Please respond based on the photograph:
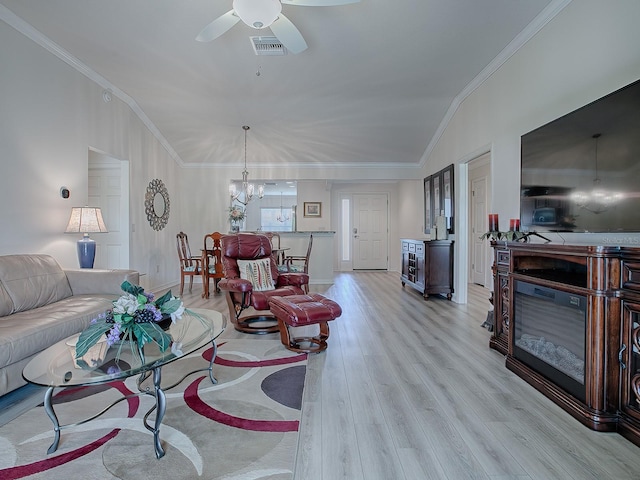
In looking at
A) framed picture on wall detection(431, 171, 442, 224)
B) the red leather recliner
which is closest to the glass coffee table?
the red leather recliner

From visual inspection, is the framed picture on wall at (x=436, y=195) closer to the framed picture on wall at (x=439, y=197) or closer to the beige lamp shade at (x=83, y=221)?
the framed picture on wall at (x=439, y=197)

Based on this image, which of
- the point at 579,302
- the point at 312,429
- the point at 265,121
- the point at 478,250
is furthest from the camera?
the point at 478,250

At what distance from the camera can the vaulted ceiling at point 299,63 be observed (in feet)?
9.96

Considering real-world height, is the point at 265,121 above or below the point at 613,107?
above

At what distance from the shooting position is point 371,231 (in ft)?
30.2

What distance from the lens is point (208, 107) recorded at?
5.04m

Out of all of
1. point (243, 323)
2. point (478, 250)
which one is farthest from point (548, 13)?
point (478, 250)

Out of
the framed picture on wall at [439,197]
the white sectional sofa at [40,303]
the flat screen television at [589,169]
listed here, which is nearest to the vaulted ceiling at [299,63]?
the framed picture on wall at [439,197]

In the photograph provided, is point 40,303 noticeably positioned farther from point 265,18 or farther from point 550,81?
point 550,81

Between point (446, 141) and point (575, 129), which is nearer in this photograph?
point (575, 129)

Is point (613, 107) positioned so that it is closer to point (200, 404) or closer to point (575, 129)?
point (575, 129)

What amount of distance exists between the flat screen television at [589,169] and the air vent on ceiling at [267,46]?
8.38 feet

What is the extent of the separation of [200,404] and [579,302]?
91.5 inches

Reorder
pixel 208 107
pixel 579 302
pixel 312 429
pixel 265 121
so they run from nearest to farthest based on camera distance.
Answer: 1. pixel 312 429
2. pixel 579 302
3. pixel 208 107
4. pixel 265 121
